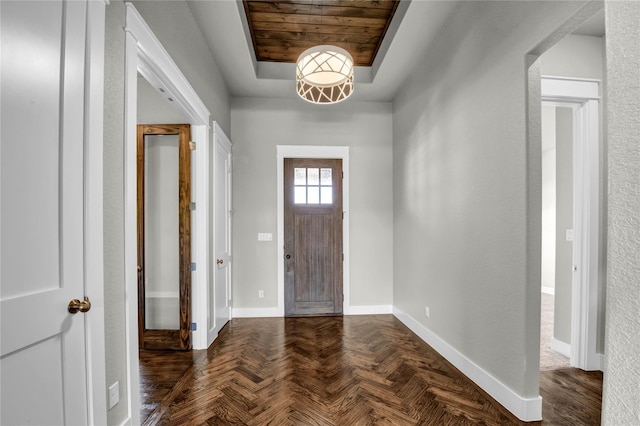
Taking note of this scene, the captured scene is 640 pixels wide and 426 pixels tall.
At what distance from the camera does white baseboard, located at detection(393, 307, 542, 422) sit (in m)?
1.85

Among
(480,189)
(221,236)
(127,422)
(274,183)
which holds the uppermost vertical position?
(274,183)

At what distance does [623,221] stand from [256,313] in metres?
4.03

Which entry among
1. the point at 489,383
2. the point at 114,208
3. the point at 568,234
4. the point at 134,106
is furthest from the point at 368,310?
the point at 134,106

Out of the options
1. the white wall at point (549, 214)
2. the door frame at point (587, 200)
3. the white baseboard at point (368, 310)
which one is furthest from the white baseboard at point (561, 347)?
the white wall at point (549, 214)

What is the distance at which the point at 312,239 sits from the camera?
167 inches

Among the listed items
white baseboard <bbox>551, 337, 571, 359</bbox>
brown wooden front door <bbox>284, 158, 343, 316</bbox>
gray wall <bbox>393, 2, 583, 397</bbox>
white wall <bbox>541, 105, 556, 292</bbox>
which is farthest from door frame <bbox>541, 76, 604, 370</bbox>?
white wall <bbox>541, 105, 556, 292</bbox>

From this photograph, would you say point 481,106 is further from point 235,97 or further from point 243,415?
point 235,97

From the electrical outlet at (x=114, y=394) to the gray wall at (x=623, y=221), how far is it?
192 cm

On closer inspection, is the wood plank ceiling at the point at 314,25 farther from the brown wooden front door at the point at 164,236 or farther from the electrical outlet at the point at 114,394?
the electrical outlet at the point at 114,394

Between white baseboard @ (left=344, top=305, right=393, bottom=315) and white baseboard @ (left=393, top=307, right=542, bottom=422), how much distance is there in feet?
3.29

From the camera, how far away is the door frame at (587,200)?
249 cm

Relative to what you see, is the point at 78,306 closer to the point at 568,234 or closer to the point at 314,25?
the point at 314,25

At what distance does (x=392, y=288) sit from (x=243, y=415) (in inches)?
113

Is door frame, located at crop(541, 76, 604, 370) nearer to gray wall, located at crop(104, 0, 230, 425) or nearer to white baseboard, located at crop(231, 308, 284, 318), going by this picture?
gray wall, located at crop(104, 0, 230, 425)
